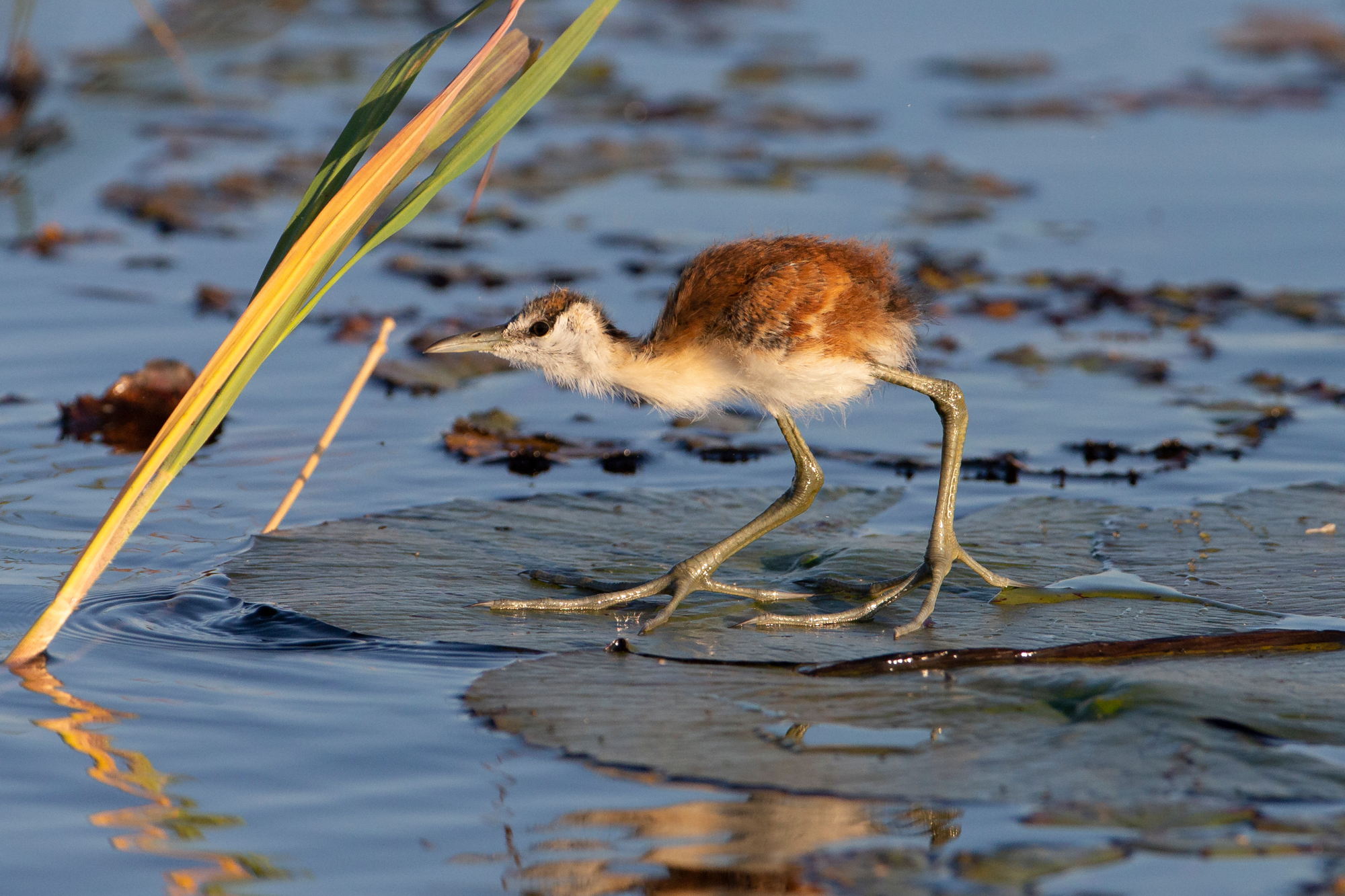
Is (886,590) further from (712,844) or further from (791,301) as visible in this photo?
(712,844)

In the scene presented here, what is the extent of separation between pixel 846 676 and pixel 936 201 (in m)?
6.30

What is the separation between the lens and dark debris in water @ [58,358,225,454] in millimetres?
6086

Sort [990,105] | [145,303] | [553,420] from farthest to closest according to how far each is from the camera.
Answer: [990,105], [145,303], [553,420]

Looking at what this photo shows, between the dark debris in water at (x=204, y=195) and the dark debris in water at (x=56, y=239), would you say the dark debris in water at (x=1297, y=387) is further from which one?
the dark debris in water at (x=56, y=239)

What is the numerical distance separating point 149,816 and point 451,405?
3.65 meters

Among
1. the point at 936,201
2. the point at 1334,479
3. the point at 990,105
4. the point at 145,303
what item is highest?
the point at 990,105

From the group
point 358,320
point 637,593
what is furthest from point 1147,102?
point 637,593

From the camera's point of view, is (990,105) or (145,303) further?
(990,105)

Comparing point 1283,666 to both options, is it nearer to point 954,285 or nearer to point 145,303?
point 954,285

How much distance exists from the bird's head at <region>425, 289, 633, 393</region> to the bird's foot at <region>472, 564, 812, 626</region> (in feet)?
1.91

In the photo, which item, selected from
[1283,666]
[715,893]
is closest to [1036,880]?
[715,893]

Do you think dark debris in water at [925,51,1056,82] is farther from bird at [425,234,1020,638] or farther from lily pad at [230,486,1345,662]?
bird at [425,234,1020,638]

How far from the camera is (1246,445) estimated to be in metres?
6.10

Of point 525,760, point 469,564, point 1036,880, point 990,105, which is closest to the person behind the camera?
point 1036,880
